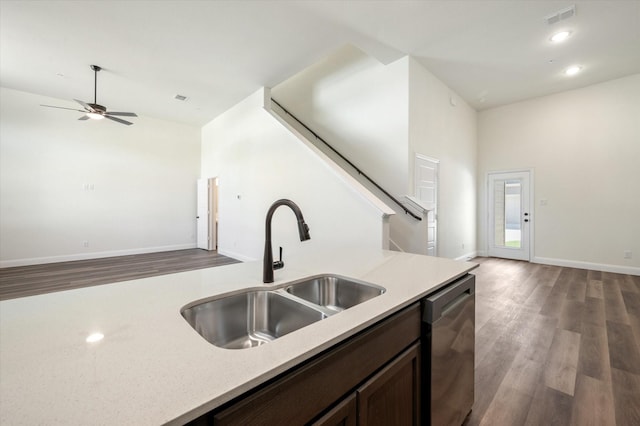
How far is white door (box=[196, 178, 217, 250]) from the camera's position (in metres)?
7.25

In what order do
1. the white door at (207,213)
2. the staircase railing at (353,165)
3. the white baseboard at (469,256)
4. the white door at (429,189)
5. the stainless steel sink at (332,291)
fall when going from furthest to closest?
the white door at (207,213)
the white baseboard at (469,256)
the white door at (429,189)
the staircase railing at (353,165)
the stainless steel sink at (332,291)

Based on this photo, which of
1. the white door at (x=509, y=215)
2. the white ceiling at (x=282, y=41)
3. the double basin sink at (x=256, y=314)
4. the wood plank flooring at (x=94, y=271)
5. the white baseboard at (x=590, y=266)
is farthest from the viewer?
the white door at (x=509, y=215)

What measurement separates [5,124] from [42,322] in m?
7.15

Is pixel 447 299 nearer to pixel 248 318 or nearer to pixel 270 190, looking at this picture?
pixel 248 318

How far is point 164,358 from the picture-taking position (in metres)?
0.62

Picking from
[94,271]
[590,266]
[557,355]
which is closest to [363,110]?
[557,355]

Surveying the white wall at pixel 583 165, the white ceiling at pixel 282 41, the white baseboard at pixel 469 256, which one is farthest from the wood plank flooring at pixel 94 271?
the white wall at pixel 583 165

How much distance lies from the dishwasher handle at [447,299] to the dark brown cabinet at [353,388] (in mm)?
55

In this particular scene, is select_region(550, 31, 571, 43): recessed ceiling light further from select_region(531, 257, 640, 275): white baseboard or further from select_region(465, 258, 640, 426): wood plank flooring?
select_region(531, 257, 640, 275): white baseboard

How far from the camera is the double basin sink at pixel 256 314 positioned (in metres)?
1.02

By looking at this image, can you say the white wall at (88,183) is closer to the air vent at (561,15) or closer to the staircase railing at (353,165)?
the staircase railing at (353,165)

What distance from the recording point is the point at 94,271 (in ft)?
16.3

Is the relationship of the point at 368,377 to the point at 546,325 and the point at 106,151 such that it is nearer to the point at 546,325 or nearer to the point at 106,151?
the point at 546,325

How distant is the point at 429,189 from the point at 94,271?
20.4ft
